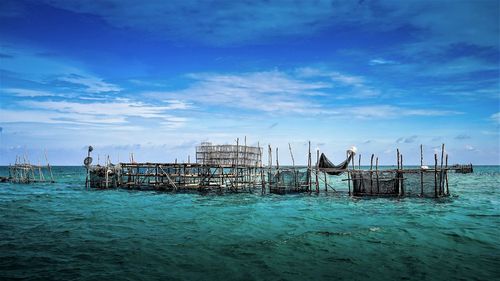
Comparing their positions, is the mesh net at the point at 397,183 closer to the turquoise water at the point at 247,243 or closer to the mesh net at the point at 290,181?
the turquoise water at the point at 247,243

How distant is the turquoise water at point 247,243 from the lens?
1029cm

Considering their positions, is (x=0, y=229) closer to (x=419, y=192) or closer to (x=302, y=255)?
(x=302, y=255)

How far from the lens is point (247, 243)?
13.5m

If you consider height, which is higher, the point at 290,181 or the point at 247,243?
the point at 290,181

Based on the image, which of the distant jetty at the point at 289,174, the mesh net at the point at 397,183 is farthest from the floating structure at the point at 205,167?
the mesh net at the point at 397,183

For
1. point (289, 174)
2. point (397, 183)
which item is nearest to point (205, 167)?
point (289, 174)

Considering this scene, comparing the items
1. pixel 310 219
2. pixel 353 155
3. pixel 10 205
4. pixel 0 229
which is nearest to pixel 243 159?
pixel 353 155

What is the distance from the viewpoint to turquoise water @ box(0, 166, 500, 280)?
33.8 feet

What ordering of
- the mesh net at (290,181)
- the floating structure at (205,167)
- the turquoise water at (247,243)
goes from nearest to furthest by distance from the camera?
the turquoise water at (247,243), the mesh net at (290,181), the floating structure at (205,167)

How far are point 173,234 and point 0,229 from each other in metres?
7.47

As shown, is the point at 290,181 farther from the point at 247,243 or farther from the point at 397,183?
the point at 247,243

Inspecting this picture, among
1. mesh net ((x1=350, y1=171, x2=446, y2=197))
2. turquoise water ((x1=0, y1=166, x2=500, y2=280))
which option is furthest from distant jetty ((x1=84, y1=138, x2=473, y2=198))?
turquoise water ((x1=0, y1=166, x2=500, y2=280))

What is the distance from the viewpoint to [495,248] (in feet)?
42.8

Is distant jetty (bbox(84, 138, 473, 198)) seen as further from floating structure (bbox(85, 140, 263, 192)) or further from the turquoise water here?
the turquoise water
